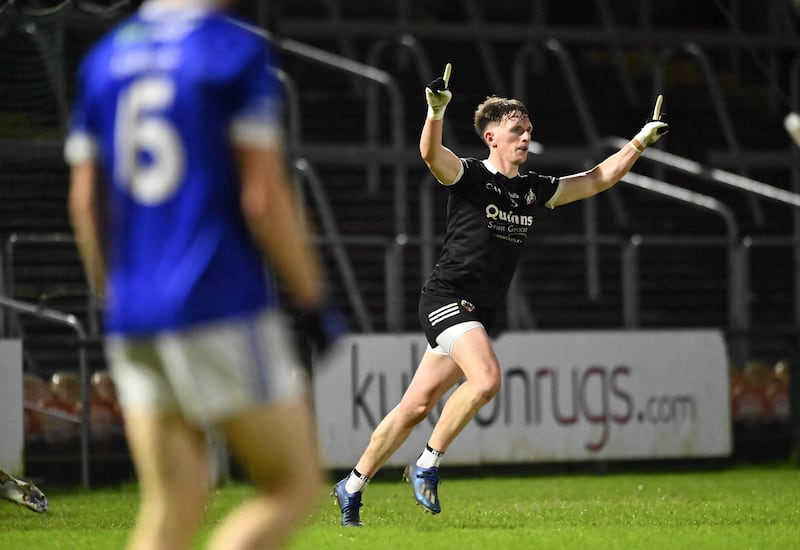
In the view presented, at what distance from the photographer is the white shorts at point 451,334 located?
29.8ft

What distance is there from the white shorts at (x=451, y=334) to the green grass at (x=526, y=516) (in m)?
0.92

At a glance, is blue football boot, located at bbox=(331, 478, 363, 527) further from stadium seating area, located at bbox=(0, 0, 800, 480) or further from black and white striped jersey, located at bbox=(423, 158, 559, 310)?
stadium seating area, located at bbox=(0, 0, 800, 480)

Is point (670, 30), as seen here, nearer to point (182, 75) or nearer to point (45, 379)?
point (45, 379)

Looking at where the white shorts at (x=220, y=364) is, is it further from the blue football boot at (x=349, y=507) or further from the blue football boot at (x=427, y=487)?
the blue football boot at (x=427, y=487)

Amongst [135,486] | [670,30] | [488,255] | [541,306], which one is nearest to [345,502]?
[488,255]

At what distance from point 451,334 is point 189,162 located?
509 cm

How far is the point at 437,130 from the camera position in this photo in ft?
29.0

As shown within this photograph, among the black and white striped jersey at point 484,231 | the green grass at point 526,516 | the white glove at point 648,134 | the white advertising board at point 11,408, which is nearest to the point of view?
the green grass at point 526,516

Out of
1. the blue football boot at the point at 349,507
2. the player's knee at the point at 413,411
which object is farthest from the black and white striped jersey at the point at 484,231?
the blue football boot at the point at 349,507

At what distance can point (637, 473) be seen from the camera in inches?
569

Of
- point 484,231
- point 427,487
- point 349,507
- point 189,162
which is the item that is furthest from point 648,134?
point 189,162

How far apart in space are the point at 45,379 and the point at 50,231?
1.80m

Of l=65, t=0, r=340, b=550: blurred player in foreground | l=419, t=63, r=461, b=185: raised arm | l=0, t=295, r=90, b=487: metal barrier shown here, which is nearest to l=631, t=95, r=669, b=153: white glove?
l=419, t=63, r=461, b=185: raised arm

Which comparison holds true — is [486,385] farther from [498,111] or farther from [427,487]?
[498,111]
